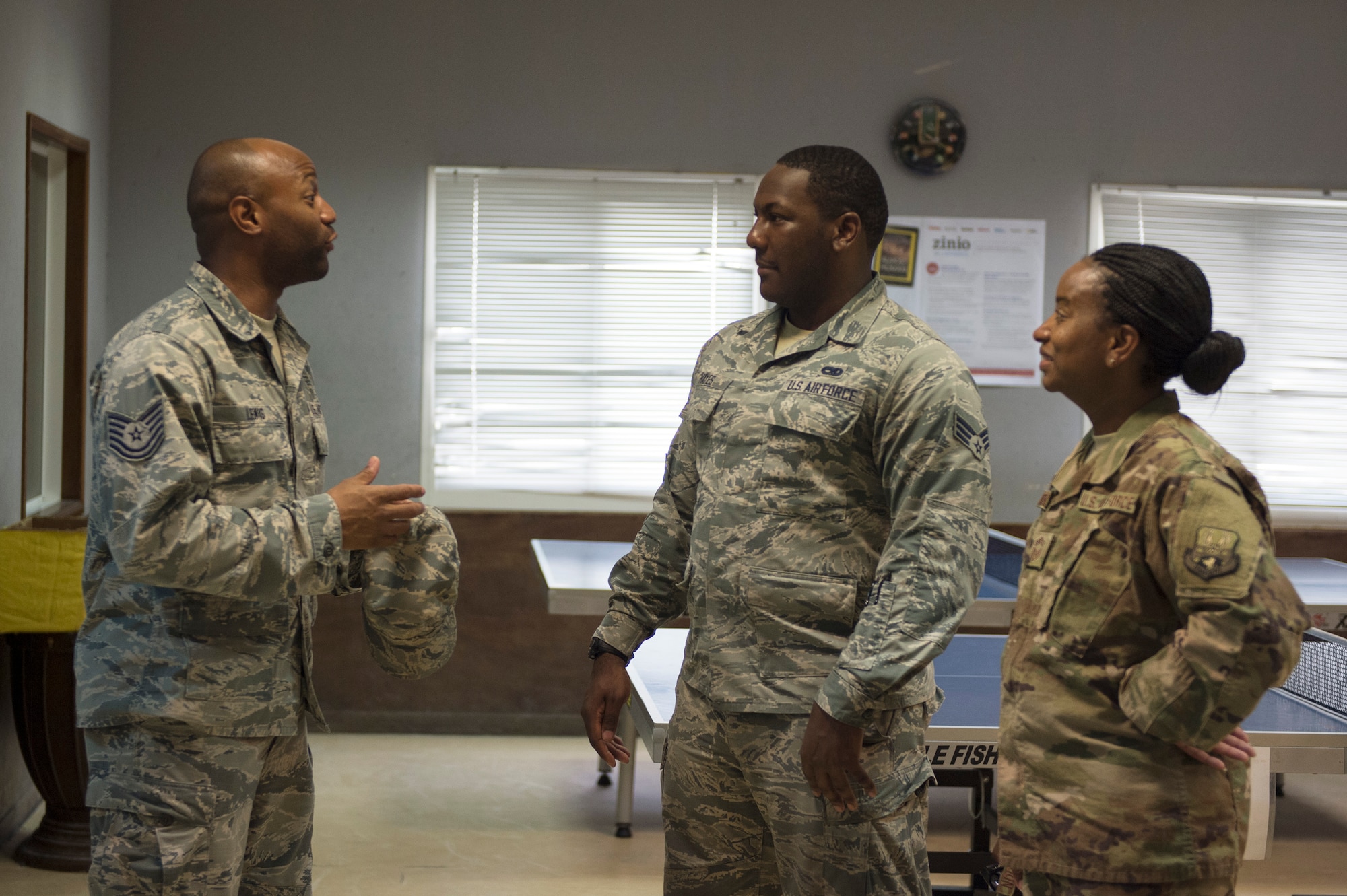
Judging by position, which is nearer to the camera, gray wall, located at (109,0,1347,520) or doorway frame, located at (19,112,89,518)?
doorway frame, located at (19,112,89,518)

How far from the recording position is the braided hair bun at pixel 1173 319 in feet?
5.32

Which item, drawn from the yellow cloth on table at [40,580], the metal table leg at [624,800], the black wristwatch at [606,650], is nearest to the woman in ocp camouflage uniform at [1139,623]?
the black wristwatch at [606,650]

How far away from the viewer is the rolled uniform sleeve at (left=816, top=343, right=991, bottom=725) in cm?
166

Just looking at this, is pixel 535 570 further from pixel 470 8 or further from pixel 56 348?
pixel 470 8

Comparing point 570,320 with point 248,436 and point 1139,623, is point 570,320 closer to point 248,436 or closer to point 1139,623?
point 248,436

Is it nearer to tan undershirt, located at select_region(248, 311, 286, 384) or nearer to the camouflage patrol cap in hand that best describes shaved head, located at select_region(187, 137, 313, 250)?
tan undershirt, located at select_region(248, 311, 286, 384)

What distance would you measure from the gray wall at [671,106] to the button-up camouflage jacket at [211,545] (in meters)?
3.04

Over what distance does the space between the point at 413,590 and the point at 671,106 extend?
3.45 meters

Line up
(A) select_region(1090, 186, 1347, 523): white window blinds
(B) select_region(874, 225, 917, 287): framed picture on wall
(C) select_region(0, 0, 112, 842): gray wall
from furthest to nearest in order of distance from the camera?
(A) select_region(1090, 186, 1347, 523): white window blinds → (B) select_region(874, 225, 917, 287): framed picture on wall → (C) select_region(0, 0, 112, 842): gray wall

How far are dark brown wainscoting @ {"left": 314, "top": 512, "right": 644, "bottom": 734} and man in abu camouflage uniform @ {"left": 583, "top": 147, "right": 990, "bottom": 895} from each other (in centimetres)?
298

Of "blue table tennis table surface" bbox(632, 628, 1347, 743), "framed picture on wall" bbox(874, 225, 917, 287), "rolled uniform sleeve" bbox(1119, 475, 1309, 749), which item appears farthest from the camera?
"framed picture on wall" bbox(874, 225, 917, 287)

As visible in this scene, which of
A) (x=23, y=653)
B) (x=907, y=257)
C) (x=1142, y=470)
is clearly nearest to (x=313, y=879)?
(x=23, y=653)

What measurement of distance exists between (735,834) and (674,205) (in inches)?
140

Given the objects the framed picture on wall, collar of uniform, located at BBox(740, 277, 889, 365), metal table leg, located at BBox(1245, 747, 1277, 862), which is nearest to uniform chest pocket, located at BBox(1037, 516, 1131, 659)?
collar of uniform, located at BBox(740, 277, 889, 365)
